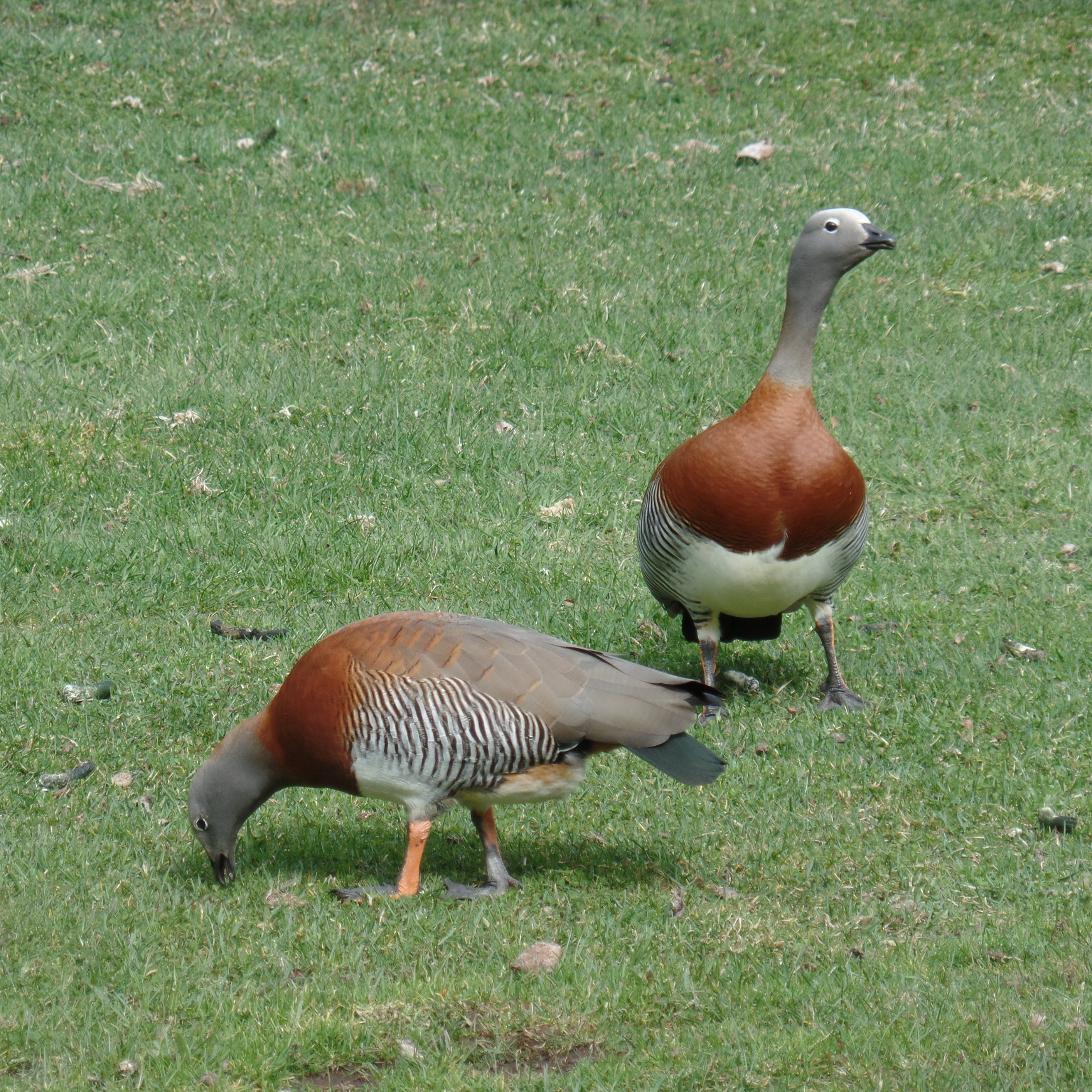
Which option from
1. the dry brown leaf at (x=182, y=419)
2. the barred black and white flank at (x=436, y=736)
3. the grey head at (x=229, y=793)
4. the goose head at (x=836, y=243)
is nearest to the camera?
the barred black and white flank at (x=436, y=736)

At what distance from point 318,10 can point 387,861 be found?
1227 cm

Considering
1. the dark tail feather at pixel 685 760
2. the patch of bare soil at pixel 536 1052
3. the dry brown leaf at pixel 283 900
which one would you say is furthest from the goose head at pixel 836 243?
the patch of bare soil at pixel 536 1052

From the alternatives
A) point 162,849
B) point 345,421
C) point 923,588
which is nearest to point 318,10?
point 345,421

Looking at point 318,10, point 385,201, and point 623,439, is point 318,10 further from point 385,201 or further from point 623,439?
point 623,439

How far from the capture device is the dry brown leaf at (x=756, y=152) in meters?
13.1

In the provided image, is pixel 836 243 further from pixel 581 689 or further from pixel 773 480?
pixel 581 689

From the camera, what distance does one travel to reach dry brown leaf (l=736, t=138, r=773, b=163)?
43.0 feet

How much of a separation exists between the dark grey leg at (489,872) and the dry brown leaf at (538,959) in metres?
0.44

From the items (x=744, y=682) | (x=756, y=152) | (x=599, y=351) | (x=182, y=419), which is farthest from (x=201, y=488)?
(x=756, y=152)

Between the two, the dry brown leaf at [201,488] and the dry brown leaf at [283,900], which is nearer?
the dry brown leaf at [283,900]

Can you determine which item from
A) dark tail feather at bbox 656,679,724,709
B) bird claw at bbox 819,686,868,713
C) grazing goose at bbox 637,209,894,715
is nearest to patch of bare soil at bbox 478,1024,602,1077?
dark tail feather at bbox 656,679,724,709

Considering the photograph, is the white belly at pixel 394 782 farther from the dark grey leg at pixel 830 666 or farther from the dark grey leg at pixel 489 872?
the dark grey leg at pixel 830 666

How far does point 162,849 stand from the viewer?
525cm

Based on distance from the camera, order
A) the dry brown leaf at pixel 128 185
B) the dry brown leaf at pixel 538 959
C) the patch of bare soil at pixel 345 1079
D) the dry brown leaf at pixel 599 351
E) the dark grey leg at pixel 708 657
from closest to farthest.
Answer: the patch of bare soil at pixel 345 1079 < the dry brown leaf at pixel 538 959 < the dark grey leg at pixel 708 657 < the dry brown leaf at pixel 599 351 < the dry brown leaf at pixel 128 185
